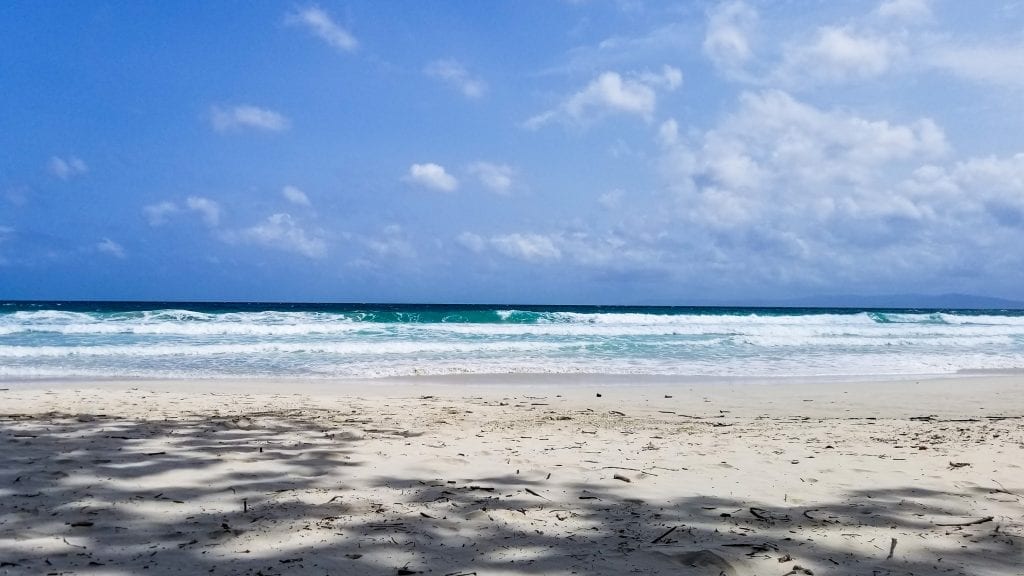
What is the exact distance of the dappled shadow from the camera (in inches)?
105

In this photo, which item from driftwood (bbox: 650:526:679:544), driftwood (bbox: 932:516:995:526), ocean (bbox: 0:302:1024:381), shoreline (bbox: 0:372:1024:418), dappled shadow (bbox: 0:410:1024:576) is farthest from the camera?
ocean (bbox: 0:302:1024:381)

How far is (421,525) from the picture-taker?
3.12 meters

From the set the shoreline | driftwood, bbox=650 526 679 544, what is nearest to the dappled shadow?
driftwood, bbox=650 526 679 544

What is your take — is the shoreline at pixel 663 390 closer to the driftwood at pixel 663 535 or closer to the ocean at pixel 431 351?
the ocean at pixel 431 351

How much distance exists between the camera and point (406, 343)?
19.1 m

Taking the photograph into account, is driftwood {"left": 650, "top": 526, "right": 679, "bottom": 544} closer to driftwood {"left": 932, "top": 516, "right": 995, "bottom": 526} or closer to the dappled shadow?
the dappled shadow

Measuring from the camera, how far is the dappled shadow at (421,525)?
2674mm

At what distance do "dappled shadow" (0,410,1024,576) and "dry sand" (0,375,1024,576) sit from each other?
1 cm

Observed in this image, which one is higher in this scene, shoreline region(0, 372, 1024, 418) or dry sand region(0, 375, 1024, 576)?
dry sand region(0, 375, 1024, 576)

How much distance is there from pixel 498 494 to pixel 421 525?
662 mm

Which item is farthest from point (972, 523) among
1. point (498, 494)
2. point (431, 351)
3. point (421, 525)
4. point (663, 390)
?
point (431, 351)

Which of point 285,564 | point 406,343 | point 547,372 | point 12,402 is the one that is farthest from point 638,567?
point 406,343

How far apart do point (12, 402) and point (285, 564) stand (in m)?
7.05

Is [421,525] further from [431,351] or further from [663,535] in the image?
[431,351]
